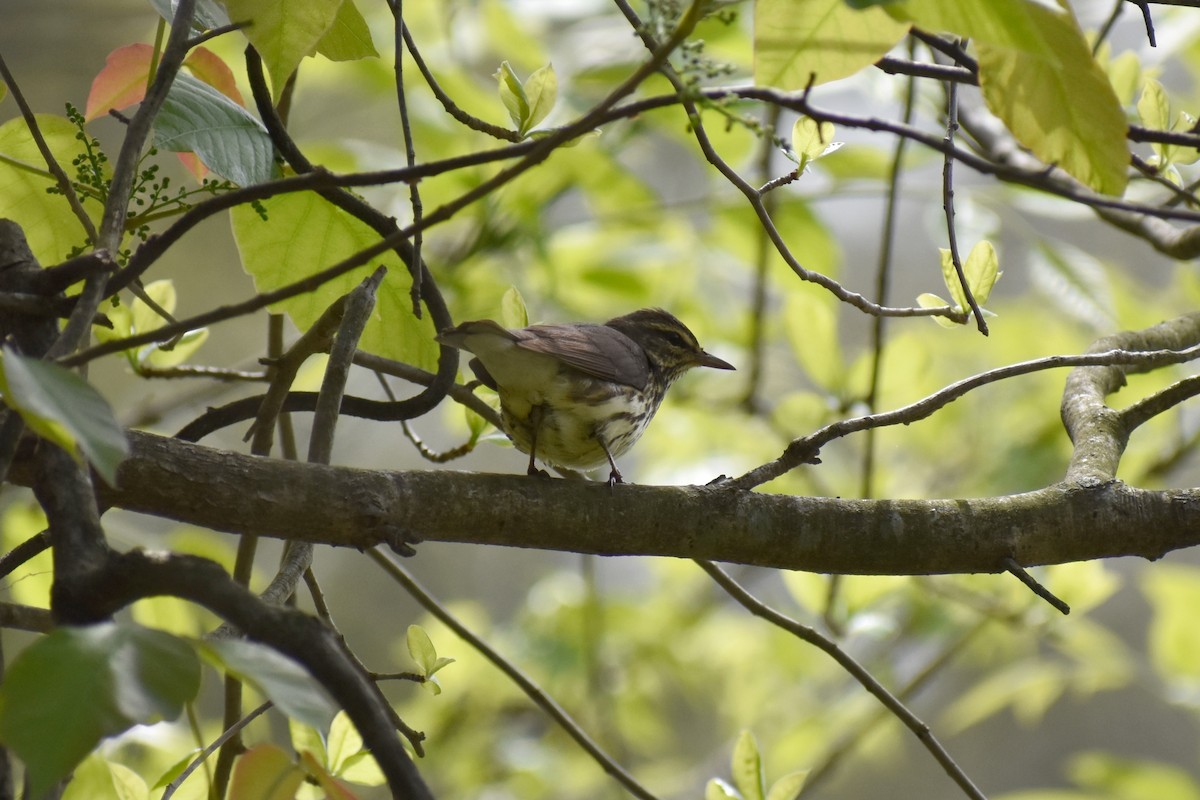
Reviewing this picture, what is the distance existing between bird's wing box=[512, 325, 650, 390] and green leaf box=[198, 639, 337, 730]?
37.0 inches

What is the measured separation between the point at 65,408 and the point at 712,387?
2743 mm

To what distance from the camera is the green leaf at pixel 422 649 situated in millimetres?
1275

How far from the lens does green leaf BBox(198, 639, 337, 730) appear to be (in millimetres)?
640

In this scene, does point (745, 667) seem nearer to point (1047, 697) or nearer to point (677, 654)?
point (677, 654)

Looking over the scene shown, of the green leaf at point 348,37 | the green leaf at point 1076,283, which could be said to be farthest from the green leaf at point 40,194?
the green leaf at point 1076,283

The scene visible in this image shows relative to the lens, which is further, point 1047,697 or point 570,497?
point 1047,697

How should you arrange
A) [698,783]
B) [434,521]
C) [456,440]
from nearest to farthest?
[434,521], [698,783], [456,440]

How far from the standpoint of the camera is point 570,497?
1.18 metres

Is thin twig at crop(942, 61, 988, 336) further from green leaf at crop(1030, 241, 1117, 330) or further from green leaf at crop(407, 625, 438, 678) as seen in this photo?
green leaf at crop(1030, 241, 1117, 330)

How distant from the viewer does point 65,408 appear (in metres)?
0.63

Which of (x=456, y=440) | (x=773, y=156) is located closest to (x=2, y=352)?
(x=773, y=156)

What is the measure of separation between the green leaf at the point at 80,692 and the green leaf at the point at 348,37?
0.80 meters

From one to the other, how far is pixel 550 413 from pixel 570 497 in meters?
0.61

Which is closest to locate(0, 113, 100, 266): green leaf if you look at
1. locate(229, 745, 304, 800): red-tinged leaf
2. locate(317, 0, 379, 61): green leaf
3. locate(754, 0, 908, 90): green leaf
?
locate(317, 0, 379, 61): green leaf
